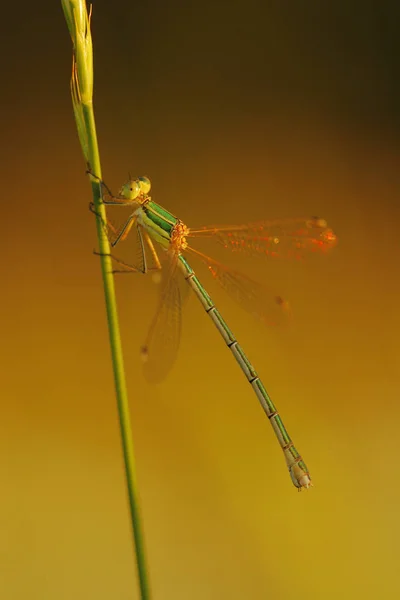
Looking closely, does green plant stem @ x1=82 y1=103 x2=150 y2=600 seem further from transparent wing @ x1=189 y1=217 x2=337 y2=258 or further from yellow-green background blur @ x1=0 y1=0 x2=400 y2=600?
yellow-green background blur @ x1=0 y1=0 x2=400 y2=600

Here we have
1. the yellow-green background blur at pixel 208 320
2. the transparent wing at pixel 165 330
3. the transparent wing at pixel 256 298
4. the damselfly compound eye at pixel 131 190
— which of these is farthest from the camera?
the yellow-green background blur at pixel 208 320

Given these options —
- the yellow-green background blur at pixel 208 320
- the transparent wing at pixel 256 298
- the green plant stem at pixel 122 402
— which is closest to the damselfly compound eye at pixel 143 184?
the transparent wing at pixel 256 298

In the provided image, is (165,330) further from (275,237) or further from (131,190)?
(275,237)

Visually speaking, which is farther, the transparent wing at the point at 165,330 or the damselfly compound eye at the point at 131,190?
the transparent wing at the point at 165,330

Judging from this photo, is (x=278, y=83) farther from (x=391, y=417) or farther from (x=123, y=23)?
(x=391, y=417)

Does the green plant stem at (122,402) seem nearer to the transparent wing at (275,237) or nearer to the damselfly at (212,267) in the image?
the damselfly at (212,267)

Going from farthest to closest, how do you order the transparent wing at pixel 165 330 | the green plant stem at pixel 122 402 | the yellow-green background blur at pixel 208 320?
the yellow-green background blur at pixel 208 320, the transparent wing at pixel 165 330, the green plant stem at pixel 122 402

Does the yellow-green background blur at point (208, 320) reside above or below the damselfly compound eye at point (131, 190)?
above

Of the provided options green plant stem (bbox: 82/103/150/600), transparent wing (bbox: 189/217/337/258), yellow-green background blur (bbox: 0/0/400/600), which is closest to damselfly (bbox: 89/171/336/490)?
transparent wing (bbox: 189/217/337/258)
